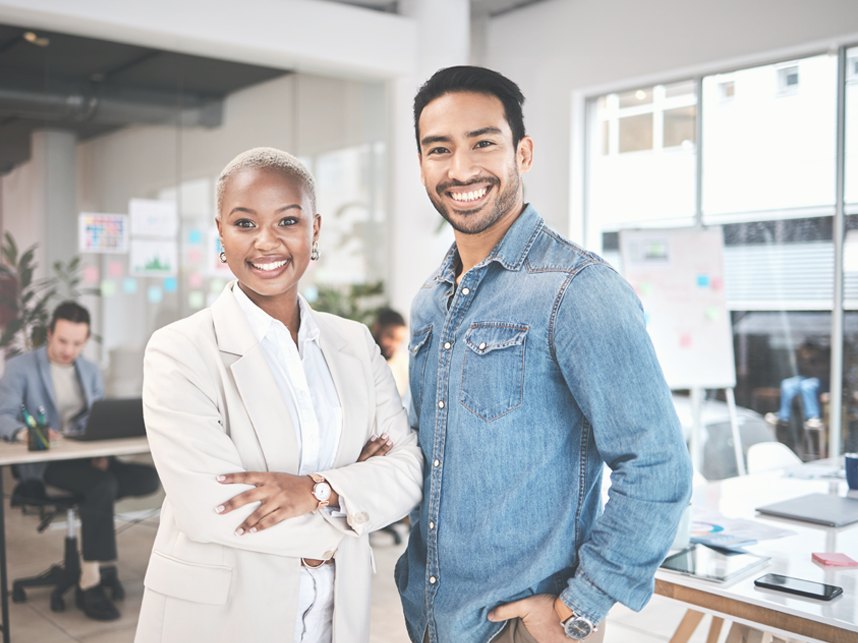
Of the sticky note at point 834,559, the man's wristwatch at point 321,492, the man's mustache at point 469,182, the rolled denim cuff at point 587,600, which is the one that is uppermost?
the man's mustache at point 469,182

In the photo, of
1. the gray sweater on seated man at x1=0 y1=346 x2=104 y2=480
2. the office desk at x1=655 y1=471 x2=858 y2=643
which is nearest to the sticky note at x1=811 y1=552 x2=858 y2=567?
the office desk at x1=655 y1=471 x2=858 y2=643

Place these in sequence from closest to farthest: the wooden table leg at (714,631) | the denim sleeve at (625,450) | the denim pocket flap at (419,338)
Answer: the denim sleeve at (625,450) < the denim pocket flap at (419,338) < the wooden table leg at (714,631)

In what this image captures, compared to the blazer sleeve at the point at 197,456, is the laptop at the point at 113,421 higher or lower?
lower

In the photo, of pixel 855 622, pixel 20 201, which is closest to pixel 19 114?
pixel 20 201

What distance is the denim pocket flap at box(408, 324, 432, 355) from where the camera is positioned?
5.56 ft

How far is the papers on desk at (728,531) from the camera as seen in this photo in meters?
2.05

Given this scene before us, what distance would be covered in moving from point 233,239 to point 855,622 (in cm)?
149

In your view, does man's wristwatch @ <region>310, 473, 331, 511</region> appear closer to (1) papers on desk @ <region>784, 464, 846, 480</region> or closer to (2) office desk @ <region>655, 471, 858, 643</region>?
(2) office desk @ <region>655, 471, 858, 643</region>

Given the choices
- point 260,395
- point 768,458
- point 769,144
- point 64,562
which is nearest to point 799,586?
point 260,395

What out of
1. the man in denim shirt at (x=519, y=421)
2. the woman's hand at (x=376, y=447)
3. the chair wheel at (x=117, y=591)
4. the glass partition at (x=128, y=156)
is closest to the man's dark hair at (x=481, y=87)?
the man in denim shirt at (x=519, y=421)

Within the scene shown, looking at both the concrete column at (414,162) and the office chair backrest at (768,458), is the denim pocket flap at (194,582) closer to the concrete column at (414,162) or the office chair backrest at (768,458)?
the office chair backrest at (768,458)

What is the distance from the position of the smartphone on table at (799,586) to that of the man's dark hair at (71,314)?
4.02m

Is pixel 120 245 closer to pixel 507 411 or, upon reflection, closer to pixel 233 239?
pixel 233 239

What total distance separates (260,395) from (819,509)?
1913 mm
